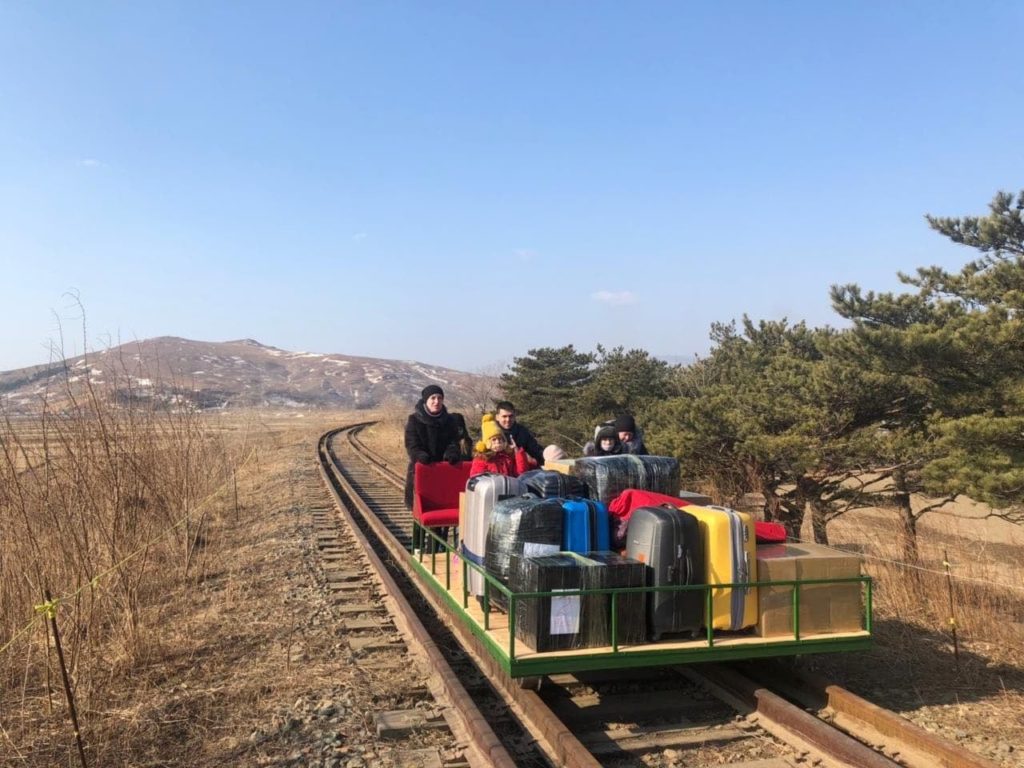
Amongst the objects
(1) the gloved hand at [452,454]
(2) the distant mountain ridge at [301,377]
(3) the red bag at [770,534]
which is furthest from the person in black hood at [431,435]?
(2) the distant mountain ridge at [301,377]

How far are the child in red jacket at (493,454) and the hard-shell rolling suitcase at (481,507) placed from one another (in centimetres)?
90

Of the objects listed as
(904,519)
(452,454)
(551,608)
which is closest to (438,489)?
(452,454)

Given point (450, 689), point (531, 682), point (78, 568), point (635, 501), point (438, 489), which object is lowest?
point (450, 689)

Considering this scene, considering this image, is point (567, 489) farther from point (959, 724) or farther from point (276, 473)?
point (276, 473)

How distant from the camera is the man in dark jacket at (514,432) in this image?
811cm

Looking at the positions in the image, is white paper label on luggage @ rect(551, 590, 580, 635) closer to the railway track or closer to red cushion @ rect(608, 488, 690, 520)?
the railway track

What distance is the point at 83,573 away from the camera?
6.42 m

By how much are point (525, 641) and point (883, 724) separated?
2.20 m

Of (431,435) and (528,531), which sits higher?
(431,435)

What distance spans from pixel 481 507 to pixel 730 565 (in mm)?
1950

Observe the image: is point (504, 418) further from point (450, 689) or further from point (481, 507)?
point (450, 689)

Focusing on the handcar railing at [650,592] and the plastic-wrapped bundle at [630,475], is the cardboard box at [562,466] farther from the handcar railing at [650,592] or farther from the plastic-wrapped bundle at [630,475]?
the handcar railing at [650,592]

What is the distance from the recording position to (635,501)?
19.5 ft

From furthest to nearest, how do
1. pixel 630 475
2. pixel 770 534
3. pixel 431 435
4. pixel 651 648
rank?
1. pixel 431 435
2. pixel 630 475
3. pixel 770 534
4. pixel 651 648
